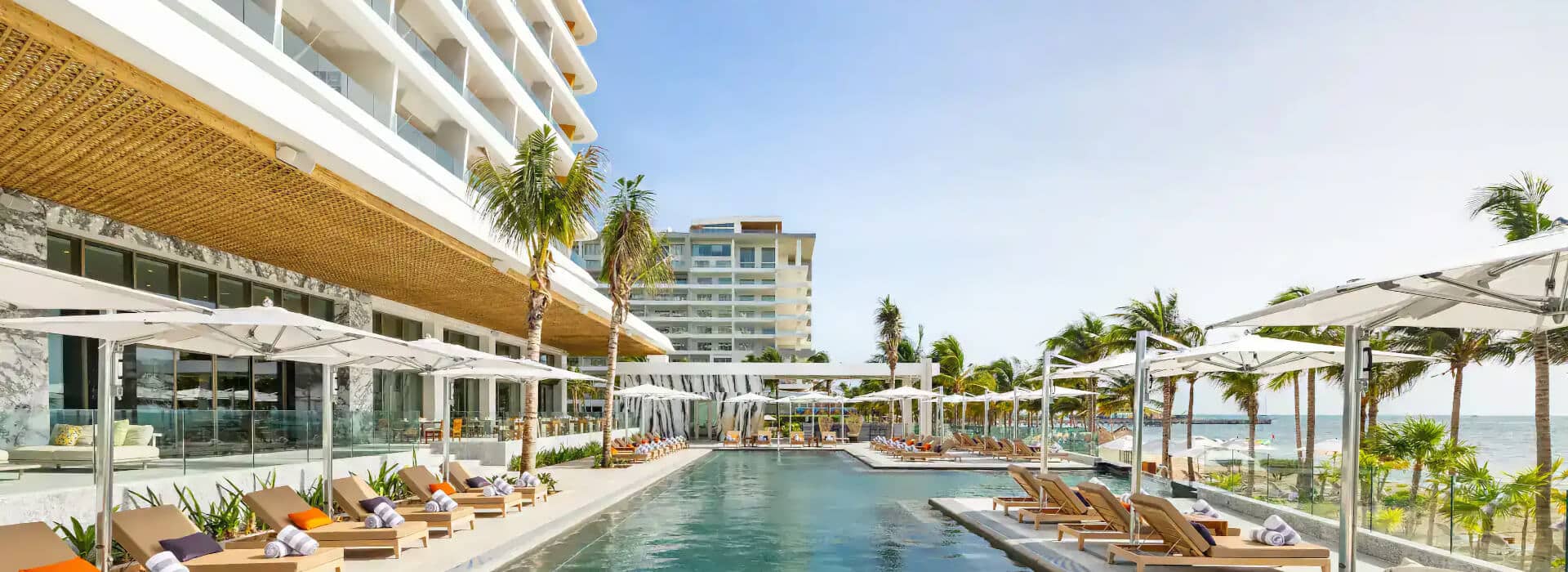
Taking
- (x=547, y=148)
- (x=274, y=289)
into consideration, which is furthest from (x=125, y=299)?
(x=274, y=289)

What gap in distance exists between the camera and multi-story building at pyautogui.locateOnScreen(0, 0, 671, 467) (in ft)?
28.7

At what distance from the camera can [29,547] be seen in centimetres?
730

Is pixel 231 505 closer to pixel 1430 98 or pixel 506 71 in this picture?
pixel 506 71

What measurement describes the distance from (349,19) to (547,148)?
4978mm

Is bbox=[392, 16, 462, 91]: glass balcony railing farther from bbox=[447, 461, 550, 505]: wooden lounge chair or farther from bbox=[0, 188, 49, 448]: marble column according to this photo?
bbox=[447, 461, 550, 505]: wooden lounge chair

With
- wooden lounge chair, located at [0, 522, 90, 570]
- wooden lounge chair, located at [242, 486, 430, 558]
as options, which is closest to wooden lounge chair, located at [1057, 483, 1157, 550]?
wooden lounge chair, located at [242, 486, 430, 558]

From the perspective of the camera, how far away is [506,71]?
28.2 meters

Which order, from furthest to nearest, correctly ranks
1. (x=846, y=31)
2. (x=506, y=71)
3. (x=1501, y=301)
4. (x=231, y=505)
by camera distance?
(x=506, y=71) < (x=846, y=31) < (x=231, y=505) < (x=1501, y=301)

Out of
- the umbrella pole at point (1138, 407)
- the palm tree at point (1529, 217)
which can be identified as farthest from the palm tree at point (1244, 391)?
the umbrella pole at point (1138, 407)

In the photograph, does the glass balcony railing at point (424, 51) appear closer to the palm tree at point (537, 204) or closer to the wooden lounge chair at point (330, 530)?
the palm tree at point (537, 204)

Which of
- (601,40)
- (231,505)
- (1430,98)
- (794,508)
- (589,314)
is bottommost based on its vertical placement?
(794,508)

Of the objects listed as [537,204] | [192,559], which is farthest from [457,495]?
[192,559]

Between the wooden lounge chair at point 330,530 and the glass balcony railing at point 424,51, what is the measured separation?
40.6ft

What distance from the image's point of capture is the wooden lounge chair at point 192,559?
27.5ft
